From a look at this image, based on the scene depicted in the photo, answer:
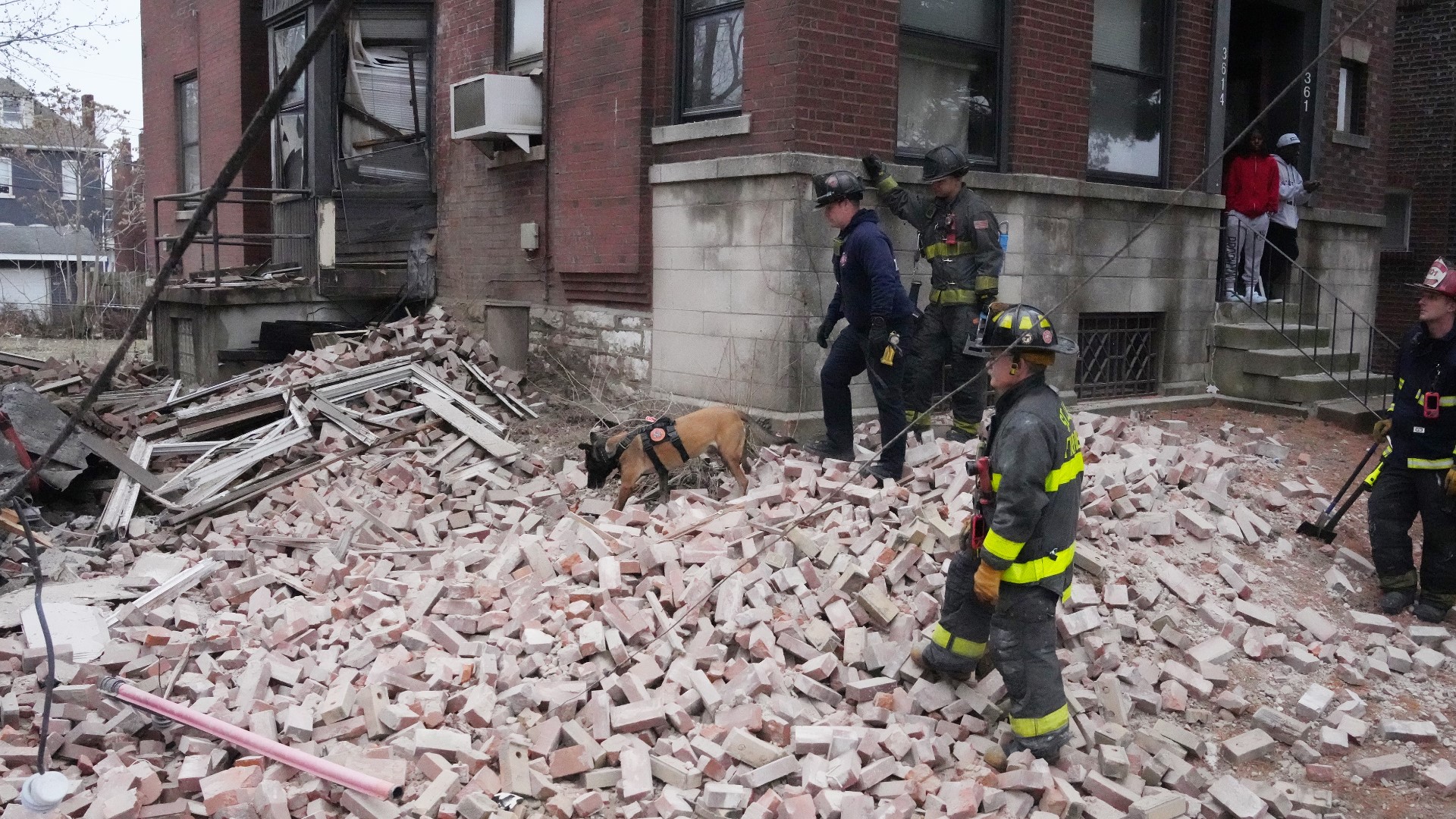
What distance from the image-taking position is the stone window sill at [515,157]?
11086mm

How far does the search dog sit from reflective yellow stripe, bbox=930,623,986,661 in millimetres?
2856

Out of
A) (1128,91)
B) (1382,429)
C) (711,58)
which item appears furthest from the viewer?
(1128,91)

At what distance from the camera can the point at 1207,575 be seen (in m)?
7.05

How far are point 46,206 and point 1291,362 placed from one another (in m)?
37.0

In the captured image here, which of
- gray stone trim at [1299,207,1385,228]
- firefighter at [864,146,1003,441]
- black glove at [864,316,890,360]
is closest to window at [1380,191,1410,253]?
gray stone trim at [1299,207,1385,228]

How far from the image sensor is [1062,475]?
4.92 meters

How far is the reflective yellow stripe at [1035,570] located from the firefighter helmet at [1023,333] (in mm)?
895

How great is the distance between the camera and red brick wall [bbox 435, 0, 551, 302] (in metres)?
11.5

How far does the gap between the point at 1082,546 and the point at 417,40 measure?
996cm

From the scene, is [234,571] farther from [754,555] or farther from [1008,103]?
[1008,103]

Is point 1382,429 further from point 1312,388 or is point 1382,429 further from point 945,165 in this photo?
point 1312,388

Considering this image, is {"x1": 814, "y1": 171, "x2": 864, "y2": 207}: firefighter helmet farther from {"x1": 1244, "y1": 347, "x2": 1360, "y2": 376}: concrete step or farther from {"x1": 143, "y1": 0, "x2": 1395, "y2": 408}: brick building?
{"x1": 1244, "y1": 347, "x2": 1360, "y2": 376}: concrete step

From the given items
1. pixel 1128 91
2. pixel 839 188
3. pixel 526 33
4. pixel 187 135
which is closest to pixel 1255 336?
pixel 1128 91

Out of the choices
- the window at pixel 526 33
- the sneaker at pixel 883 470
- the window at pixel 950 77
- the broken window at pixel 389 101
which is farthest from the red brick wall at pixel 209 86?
the sneaker at pixel 883 470
